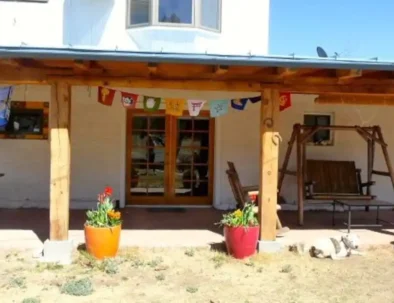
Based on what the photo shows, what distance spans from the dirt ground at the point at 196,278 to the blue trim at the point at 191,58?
241 cm

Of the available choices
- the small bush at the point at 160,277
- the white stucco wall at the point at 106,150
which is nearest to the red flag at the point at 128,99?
the white stucco wall at the point at 106,150

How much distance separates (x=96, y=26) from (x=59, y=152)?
4.32 m

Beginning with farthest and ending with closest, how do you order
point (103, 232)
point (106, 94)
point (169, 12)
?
point (169, 12) → point (106, 94) → point (103, 232)

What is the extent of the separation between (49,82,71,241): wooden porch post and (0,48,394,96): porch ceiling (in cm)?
22

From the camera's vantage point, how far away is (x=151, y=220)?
8.38 metres

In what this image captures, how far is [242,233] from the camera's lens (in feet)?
20.2

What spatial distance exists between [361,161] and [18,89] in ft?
22.5

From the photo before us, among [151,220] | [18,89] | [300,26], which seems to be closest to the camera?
[151,220]

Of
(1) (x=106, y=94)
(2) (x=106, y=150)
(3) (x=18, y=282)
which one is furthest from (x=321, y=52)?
(3) (x=18, y=282)

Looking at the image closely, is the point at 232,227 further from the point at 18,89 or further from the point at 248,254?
the point at 18,89

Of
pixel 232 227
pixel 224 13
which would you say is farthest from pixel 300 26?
pixel 232 227

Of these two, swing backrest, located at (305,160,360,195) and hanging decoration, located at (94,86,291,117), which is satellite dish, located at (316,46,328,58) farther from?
swing backrest, located at (305,160,360,195)

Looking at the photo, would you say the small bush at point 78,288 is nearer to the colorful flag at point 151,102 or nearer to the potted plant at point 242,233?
the potted plant at point 242,233

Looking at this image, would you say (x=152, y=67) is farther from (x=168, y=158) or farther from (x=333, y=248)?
(x=168, y=158)
